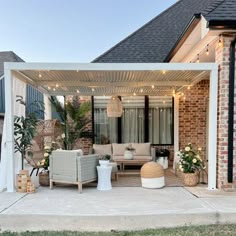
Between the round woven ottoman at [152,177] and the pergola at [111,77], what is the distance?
1.09m

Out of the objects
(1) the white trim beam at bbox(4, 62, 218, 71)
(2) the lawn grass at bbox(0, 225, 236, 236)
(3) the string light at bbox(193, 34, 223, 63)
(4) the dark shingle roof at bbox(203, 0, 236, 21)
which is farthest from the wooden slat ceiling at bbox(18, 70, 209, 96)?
(2) the lawn grass at bbox(0, 225, 236, 236)

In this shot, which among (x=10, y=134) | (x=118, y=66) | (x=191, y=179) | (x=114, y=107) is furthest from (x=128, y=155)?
(x=10, y=134)

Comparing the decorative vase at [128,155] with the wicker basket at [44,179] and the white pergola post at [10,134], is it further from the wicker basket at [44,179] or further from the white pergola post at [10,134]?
the white pergola post at [10,134]

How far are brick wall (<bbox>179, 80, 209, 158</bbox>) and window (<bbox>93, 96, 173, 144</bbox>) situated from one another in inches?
49.1

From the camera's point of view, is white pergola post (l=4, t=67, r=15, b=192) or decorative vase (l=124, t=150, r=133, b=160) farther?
decorative vase (l=124, t=150, r=133, b=160)

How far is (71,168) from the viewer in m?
6.24

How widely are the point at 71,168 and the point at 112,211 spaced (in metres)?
1.81

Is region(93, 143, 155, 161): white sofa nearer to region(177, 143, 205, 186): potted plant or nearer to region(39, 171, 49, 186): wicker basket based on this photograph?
region(177, 143, 205, 186): potted plant

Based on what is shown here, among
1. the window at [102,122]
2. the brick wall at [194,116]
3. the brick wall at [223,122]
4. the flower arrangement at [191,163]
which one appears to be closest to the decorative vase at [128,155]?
the flower arrangement at [191,163]

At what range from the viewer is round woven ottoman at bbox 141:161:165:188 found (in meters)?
6.52

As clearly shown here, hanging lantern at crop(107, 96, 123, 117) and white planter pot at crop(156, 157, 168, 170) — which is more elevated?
hanging lantern at crop(107, 96, 123, 117)

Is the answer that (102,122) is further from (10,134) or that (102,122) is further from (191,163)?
(10,134)

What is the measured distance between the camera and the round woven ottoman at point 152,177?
257 inches

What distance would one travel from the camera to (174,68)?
6.23 meters
